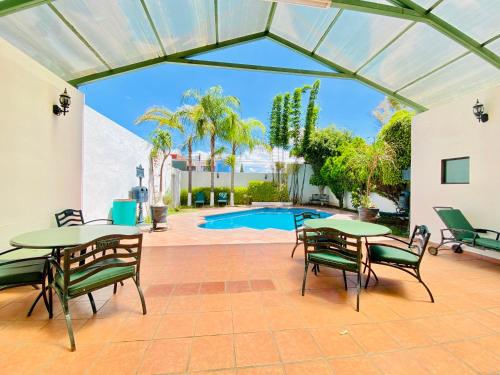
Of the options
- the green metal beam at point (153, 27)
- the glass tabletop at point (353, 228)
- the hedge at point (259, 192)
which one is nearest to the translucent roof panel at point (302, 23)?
the green metal beam at point (153, 27)

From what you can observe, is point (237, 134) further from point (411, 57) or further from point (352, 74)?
point (411, 57)

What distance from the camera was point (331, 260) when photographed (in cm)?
259

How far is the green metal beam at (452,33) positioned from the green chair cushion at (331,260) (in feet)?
12.9

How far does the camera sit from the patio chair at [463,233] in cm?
371

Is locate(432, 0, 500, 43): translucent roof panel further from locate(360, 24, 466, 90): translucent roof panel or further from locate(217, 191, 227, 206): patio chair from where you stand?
locate(217, 191, 227, 206): patio chair

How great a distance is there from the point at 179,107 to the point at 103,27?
6.30 metres

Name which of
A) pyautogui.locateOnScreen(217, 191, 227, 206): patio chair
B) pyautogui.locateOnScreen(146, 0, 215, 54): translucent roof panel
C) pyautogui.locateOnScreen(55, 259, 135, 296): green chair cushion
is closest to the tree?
pyautogui.locateOnScreen(146, 0, 215, 54): translucent roof panel

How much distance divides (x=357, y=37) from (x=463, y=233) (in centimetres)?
416

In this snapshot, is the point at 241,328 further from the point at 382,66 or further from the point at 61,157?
the point at 382,66

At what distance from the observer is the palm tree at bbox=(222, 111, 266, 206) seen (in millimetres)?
11328

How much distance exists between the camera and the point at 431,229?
17.3 feet

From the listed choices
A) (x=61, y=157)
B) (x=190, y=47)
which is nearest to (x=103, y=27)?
(x=190, y=47)

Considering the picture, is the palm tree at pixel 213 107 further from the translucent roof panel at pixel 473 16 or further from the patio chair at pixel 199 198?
the translucent roof panel at pixel 473 16

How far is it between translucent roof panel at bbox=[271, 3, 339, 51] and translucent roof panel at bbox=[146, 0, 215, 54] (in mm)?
1413
